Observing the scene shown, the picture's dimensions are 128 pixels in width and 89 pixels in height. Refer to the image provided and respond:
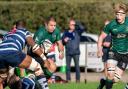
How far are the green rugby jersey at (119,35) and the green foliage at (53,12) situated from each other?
54.7ft

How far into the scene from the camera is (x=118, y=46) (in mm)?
16734

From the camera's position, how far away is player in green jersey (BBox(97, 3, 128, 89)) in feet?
54.5

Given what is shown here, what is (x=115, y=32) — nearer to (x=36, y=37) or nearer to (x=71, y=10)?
(x=36, y=37)

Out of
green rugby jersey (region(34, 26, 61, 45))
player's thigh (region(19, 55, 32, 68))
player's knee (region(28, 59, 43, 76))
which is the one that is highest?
green rugby jersey (region(34, 26, 61, 45))

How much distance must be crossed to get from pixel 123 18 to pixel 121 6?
29 centimetres

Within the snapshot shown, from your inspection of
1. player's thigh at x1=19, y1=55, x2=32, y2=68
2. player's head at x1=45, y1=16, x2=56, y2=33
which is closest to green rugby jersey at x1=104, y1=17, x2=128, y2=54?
player's head at x1=45, y1=16, x2=56, y2=33

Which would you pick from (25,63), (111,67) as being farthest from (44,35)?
(25,63)

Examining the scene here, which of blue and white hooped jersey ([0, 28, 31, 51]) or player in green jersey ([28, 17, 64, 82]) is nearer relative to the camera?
blue and white hooped jersey ([0, 28, 31, 51])

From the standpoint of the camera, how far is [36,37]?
1662cm

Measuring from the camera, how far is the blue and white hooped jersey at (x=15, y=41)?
42.2ft

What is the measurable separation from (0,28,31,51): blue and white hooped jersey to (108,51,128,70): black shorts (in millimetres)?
3698

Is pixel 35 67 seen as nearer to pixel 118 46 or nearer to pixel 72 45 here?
pixel 118 46

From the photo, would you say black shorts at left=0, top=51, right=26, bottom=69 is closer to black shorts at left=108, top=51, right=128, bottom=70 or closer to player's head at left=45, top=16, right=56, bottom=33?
player's head at left=45, top=16, right=56, bottom=33

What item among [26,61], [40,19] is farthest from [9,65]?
[40,19]
